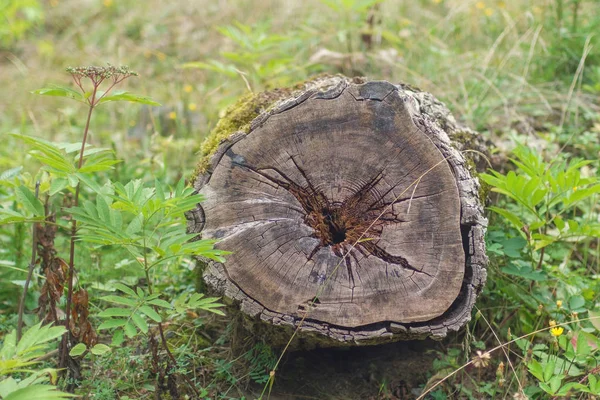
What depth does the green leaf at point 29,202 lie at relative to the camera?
86.6 inches

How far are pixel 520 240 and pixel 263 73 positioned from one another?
91.2 inches

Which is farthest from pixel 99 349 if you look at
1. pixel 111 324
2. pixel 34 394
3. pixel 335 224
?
pixel 335 224

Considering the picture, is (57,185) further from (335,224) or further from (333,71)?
(333,71)

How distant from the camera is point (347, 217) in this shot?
7.98 ft

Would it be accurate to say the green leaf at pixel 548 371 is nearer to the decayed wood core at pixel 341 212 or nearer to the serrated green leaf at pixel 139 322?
the decayed wood core at pixel 341 212

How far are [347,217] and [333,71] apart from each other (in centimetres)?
290

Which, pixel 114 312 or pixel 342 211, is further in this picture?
pixel 342 211

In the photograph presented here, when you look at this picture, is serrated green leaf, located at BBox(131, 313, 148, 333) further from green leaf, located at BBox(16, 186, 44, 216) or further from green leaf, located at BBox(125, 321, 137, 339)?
green leaf, located at BBox(16, 186, 44, 216)

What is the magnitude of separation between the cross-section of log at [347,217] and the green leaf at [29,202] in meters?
0.55

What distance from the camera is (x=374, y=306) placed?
2225 millimetres

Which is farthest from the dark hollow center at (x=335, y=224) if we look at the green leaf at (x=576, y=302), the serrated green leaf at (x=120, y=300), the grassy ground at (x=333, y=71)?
the green leaf at (x=576, y=302)

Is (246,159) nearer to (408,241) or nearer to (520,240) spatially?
(408,241)

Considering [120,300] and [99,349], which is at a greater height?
[120,300]

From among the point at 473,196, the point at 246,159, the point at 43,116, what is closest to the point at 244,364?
the point at 246,159
